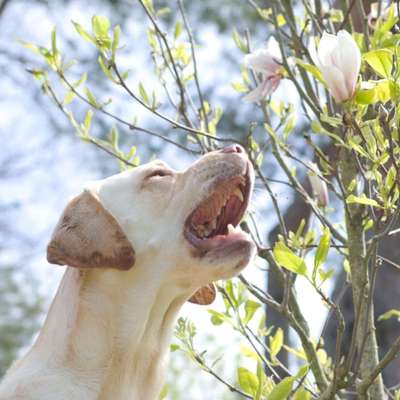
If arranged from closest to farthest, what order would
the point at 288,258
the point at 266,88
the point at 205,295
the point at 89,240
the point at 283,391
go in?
the point at 288,258
the point at 283,391
the point at 89,240
the point at 266,88
the point at 205,295

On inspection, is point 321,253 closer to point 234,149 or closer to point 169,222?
point 234,149

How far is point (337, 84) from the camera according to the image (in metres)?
2.08

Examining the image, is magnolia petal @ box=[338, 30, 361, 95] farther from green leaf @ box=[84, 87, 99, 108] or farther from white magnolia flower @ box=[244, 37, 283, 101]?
green leaf @ box=[84, 87, 99, 108]

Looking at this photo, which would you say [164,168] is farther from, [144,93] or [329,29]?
[329,29]

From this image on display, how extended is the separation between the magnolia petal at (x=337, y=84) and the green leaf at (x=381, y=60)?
0.08 metres

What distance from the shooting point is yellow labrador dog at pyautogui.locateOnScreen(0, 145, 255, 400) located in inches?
106

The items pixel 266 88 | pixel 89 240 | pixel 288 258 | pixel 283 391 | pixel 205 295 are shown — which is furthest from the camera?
pixel 205 295

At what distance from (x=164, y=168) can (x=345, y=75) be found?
38.7 inches

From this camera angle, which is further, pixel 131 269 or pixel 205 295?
pixel 205 295

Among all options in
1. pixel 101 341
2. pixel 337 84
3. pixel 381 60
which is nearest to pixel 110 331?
pixel 101 341

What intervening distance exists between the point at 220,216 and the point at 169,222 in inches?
5.6

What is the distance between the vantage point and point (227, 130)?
31.5 feet

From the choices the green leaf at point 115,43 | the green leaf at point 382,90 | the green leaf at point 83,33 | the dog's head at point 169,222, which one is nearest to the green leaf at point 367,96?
the green leaf at point 382,90

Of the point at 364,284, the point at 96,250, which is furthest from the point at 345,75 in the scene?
the point at 96,250
